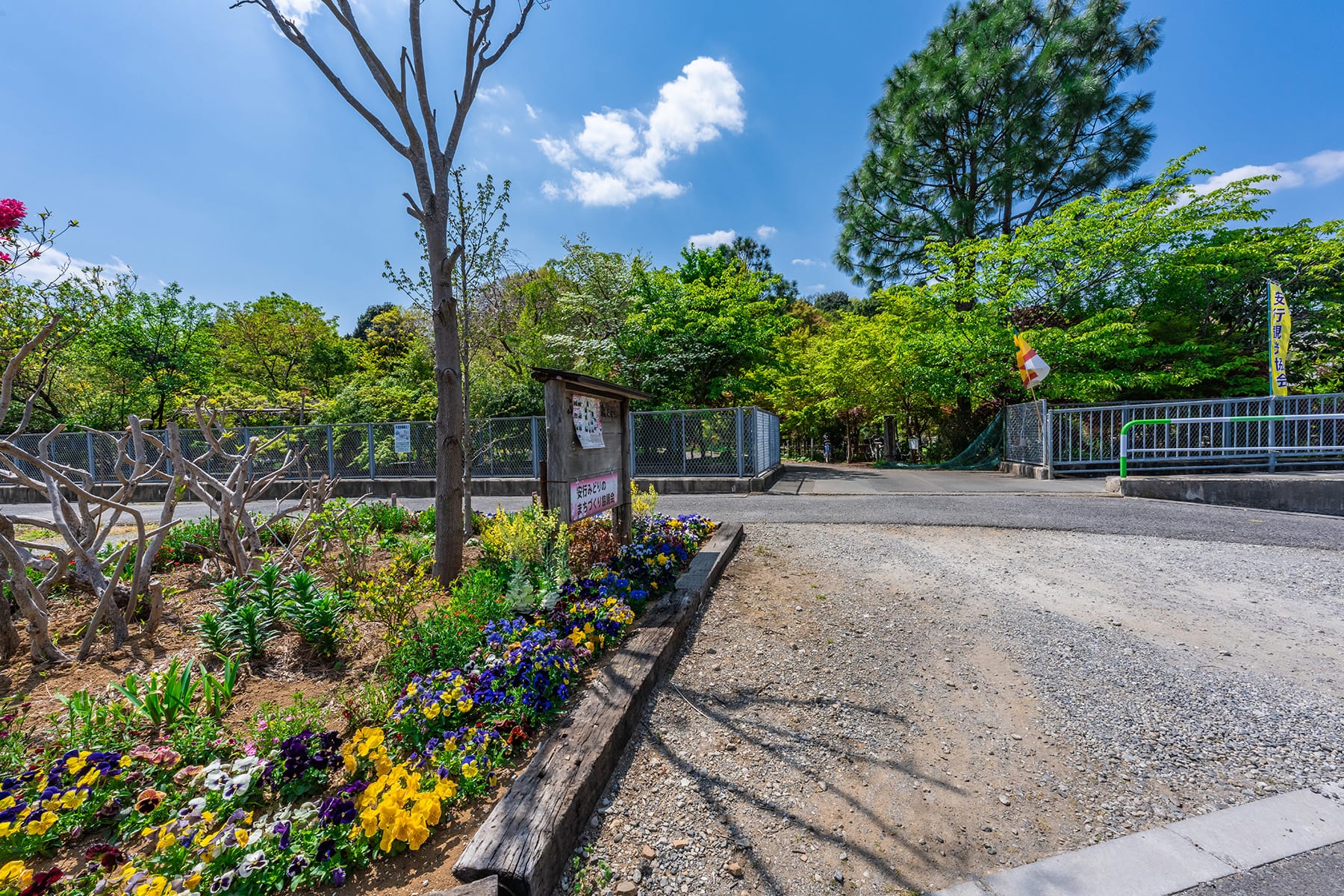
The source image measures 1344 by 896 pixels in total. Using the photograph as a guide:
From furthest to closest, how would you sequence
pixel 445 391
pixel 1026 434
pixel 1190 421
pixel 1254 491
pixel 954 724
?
1. pixel 1026 434
2. pixel 1190 421
3. pixel 1254 491
4. pixel 445 391
5. pixel 954 724

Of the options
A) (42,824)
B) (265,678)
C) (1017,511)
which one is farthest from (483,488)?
(42,824)

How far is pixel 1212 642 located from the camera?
3.24 meters

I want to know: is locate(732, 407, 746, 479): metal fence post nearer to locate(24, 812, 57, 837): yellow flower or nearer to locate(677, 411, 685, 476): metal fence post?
locate(677, 411, 685, 476): metal fence post

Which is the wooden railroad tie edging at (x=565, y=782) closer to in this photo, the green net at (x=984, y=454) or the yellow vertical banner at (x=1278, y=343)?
the green net at (x=984, y=454)

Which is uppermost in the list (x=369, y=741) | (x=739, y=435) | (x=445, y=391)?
(x=445, y=391)

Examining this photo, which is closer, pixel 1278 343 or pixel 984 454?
pixel 1278 343

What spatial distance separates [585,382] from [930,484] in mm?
9401

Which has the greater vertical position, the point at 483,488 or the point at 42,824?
the point at 42,824

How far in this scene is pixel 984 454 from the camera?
15109 millimetres

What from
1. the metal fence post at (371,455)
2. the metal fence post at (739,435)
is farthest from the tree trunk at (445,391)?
the metal fence post at (371,455)

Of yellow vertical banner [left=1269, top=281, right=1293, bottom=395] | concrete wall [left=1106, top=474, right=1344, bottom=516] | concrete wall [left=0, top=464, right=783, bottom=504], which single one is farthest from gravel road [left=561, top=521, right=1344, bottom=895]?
yellow vertical banner [left=1269, top=281, right=1293, bottom=395]

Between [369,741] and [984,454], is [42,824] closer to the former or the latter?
[369,741]

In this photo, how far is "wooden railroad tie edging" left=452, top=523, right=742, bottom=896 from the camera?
144cm

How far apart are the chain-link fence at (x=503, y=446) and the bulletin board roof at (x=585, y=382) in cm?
596
